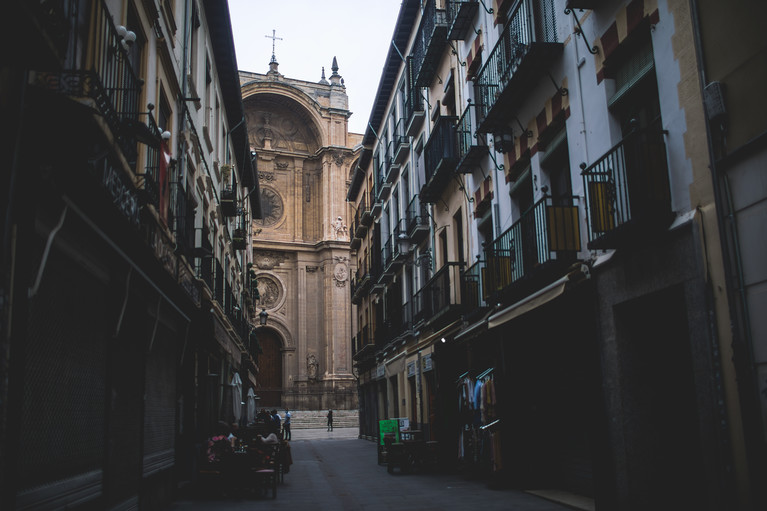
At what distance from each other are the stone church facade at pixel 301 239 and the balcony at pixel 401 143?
2636 centimetres

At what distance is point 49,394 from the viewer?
6.07 metres

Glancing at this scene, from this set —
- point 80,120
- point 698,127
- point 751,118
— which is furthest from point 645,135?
point 80,120

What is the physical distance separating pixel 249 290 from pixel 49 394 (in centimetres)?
3260

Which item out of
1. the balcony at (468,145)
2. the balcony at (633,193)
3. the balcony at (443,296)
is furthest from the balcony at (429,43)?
the balcony at (633,193)

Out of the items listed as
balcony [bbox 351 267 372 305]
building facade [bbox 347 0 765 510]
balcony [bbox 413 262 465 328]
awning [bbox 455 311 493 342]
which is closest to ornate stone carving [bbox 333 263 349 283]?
balcony [bbox 351 267 372 305]

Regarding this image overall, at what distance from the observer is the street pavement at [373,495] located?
35.3 ft

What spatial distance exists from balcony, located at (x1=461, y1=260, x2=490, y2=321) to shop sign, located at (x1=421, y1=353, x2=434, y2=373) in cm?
358

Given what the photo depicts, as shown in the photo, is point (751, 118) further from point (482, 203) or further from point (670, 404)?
point (482, 203)

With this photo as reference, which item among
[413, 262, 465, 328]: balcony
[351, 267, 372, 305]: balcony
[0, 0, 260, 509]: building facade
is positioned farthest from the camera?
[351, 267, 372, 305]: balcony

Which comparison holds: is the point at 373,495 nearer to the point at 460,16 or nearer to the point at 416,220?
the point at 416,220

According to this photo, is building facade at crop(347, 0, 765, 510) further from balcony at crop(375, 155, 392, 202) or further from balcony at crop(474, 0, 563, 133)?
balcony at crop(375, 155, 392, 202)

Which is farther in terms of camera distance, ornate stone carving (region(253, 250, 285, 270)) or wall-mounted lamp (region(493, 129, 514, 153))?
ornate stone carving (region(253, 250, 285, 270))

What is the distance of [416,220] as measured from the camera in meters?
20.8

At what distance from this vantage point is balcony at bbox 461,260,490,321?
568 inches
